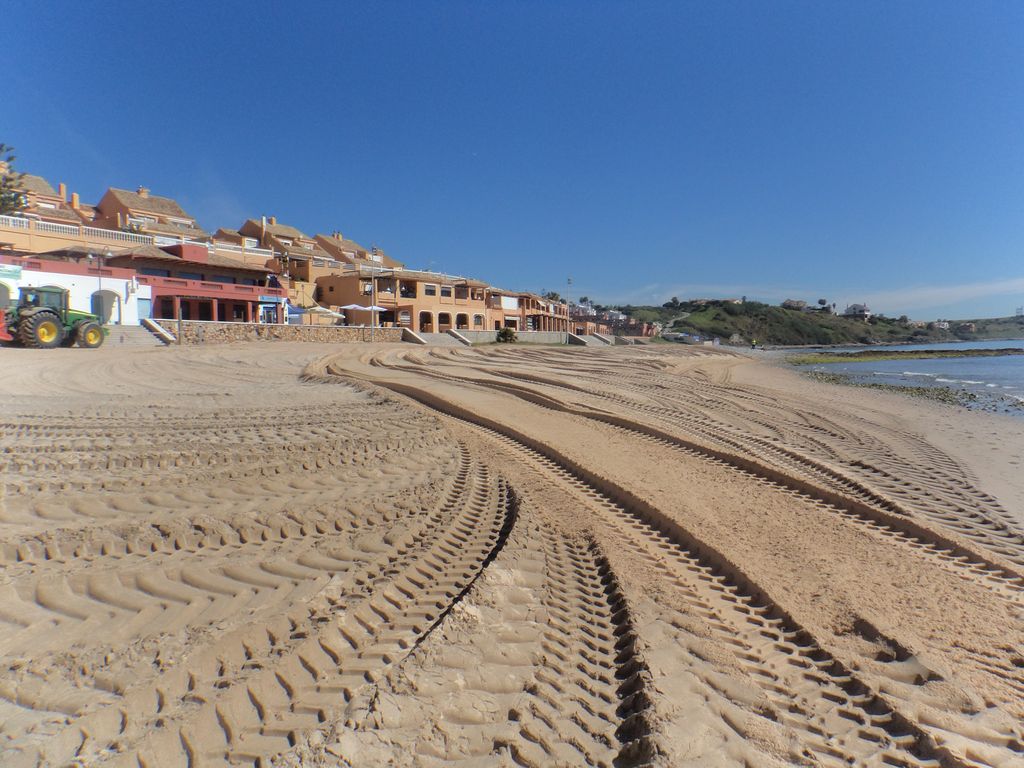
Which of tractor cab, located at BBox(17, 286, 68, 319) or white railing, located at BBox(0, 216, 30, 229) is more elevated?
white railing, located at BBox(0, 216, 30, 229)

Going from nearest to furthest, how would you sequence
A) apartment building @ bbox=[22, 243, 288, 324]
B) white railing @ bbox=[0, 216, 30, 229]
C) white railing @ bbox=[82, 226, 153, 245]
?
1. apartment building @ bbox=[22, 243, 288, 324]
2. white railing @ bbox=[0, 216, 30, 229]
3. white railing @ bbox=[82, 226, 153, 245]

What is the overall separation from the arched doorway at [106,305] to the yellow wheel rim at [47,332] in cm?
867

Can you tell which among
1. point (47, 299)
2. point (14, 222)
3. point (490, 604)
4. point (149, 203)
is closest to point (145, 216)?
point (149, 203)

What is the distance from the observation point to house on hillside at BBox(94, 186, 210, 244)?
45656 millimetres

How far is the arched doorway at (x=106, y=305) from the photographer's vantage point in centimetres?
2719

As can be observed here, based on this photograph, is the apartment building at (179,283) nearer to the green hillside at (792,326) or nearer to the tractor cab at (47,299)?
the tractor cab at (47,299)

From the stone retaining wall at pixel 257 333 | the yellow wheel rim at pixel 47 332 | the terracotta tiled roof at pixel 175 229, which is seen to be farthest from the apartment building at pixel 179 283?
the terracotta tiled roof at pixel 175 229

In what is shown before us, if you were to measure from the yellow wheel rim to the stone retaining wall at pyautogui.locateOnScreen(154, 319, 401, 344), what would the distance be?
22.7 feet

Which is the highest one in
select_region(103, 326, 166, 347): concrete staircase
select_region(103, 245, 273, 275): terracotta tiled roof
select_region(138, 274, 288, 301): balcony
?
select_region(103, 245, 273, 275): terracotta tiled roof

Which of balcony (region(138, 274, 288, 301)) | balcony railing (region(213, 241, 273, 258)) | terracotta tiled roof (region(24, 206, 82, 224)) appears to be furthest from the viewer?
balcony railing (region(213, 241, 273, 258))

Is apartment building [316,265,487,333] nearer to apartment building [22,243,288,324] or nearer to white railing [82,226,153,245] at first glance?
apartment building [22,243,288,324]

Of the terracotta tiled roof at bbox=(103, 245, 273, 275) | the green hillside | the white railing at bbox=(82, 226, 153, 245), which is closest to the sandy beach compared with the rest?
the terracotta tiled roof at bbox=(103, 245, 273, 275)

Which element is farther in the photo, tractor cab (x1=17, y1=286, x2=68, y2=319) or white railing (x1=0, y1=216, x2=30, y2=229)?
white railing (x1=0, y1=216, x2=30, y2=229)

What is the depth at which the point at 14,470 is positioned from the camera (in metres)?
5.25
